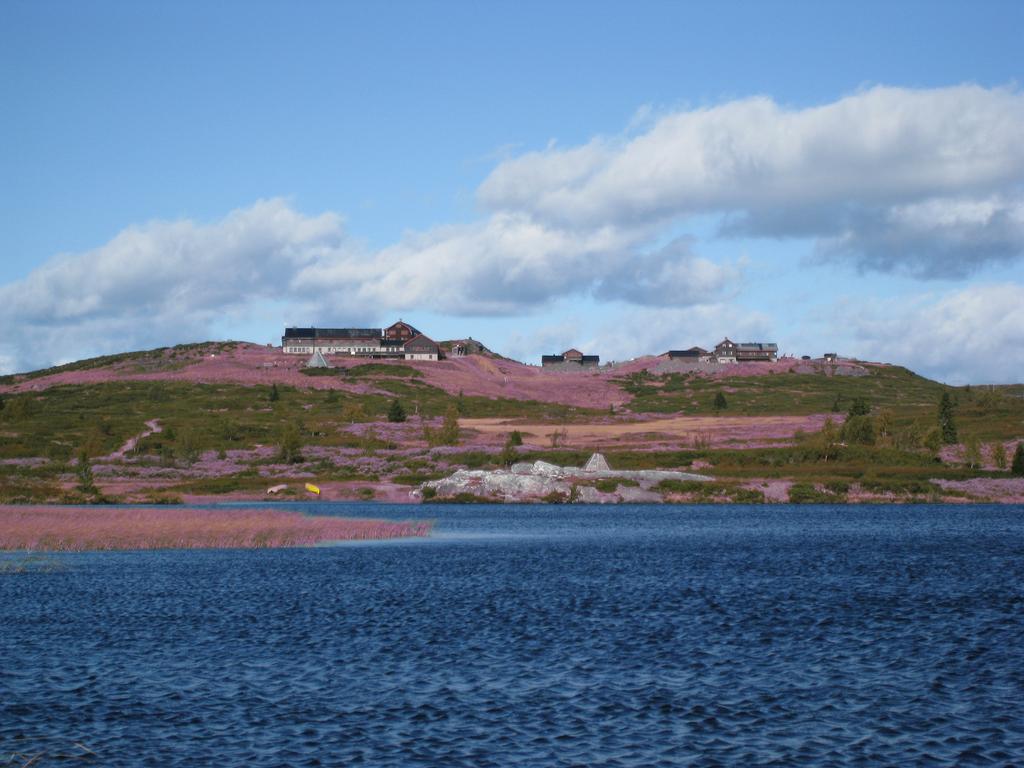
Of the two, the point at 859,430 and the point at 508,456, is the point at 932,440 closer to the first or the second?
the point at 859,430

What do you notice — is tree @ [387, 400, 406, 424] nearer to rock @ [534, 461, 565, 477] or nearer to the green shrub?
rock @ [534, 461, 565, 477]

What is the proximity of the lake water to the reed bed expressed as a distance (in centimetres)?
374

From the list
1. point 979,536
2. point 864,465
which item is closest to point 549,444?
point 864,465

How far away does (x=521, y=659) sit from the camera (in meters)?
32.6

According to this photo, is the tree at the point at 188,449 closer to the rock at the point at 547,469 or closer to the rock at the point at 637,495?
the rock at the point at 547,469

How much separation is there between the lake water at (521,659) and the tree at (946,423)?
71.0 metres

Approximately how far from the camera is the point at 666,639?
35.8 meters

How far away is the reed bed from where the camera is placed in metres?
65.6

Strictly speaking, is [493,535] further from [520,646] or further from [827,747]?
[827,747]

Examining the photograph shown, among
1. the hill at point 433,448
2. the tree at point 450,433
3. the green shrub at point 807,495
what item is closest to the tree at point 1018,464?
the hill at point 433,448

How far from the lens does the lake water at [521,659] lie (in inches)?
920

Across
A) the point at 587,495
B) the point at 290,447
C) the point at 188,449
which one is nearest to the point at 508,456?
the point at 587,495

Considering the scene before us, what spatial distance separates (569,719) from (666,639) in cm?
1091

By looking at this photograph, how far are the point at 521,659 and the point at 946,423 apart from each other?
110 metres
